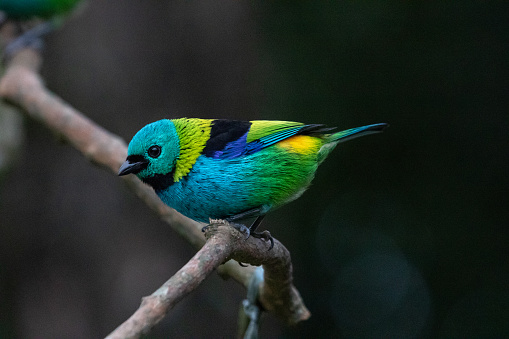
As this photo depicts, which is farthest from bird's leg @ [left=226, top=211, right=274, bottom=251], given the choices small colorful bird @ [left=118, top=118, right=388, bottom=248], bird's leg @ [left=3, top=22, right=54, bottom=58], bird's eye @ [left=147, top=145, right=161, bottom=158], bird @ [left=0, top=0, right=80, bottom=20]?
bird @ [left=0, top=0, right=80, bottom=20]

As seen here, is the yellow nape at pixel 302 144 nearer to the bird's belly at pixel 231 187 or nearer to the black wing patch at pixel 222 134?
the bird's belly at pixel 231 187

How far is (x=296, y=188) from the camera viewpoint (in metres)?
2.74

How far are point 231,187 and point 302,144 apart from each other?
55cm

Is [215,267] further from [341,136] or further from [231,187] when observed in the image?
[341,136]

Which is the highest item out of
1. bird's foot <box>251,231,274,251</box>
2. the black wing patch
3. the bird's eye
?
the black wing patch

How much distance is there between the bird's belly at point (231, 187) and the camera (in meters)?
2.47

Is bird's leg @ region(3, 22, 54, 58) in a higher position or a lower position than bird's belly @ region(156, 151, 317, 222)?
higher

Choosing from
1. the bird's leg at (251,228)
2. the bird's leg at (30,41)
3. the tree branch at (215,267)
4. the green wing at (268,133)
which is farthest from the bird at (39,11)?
the tree branch at (215,267)

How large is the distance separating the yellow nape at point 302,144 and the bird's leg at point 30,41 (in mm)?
3519

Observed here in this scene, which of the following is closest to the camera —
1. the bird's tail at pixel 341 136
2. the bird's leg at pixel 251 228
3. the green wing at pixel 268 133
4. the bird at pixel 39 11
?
the bird's leg at pixel 251 228

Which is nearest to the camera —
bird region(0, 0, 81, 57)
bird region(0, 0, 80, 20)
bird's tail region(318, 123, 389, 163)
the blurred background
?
bird's tail region(318, 123, 389, 163)

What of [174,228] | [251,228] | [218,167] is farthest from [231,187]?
[174,228]

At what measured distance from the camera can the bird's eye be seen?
2.56m

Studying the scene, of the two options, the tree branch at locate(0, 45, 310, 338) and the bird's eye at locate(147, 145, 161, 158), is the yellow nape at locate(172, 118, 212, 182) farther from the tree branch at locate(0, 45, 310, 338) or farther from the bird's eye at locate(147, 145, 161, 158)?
the tree branch at locate(0, 45, 310, 338)
